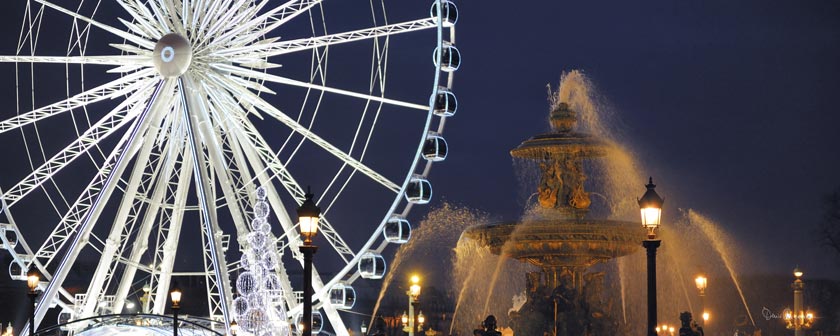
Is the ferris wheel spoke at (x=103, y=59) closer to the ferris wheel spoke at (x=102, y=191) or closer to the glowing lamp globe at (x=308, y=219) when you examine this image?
the ferris wheel spoke at (x=102, y=191)

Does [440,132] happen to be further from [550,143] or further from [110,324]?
[110,324]

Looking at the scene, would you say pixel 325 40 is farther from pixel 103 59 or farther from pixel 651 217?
pixel 651 217

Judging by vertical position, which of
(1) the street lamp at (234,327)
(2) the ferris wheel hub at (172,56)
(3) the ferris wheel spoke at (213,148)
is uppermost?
(2) the ferris wheel hub at (172,56)

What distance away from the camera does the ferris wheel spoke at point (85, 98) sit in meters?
37.2

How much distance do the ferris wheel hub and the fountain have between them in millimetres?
7707

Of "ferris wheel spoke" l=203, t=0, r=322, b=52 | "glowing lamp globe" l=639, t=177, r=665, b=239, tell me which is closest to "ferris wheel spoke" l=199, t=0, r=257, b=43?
"ferris wheel spoke" l=203, t=0, r=322, b=52

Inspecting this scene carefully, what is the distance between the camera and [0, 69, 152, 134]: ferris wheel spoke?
37156 mm

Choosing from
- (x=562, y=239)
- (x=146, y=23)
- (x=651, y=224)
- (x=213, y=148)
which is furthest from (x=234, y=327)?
(x=651, y=224)

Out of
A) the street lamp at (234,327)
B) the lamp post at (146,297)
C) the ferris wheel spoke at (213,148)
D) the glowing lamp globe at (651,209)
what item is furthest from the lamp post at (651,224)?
the lamp post at (146,297)

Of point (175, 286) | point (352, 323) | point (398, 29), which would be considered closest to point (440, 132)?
point (398, 29)

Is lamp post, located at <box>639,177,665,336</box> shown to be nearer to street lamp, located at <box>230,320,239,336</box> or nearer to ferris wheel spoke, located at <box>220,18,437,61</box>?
street lamp, located at <box>230,320,239,336</box>

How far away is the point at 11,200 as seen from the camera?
38.9m

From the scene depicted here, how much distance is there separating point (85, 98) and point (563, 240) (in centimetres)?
1234

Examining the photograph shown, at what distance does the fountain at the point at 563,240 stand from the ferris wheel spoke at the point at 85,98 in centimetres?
883
